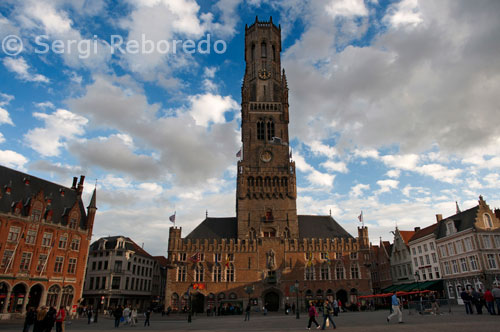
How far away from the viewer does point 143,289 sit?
2606 inches

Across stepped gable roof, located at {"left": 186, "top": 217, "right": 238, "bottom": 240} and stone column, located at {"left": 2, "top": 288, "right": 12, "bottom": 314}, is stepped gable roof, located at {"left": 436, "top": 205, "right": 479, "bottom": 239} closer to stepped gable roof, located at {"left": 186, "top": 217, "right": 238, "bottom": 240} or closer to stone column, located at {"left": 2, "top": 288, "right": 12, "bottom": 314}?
stepped gable roof, located at {"left": 186, "top": 217, "right": 238, "bottom": 240}

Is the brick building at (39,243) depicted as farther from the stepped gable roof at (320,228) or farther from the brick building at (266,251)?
the stepped gable roof at (320,228)

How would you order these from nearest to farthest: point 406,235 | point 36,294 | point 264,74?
point 36,294 → point 406,235 → point 264,74

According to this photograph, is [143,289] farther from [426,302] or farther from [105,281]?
[426,302]

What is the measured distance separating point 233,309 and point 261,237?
11535mm

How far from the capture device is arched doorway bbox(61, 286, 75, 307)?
44500 mm

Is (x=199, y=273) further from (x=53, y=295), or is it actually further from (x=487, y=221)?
(x=487, y=221)

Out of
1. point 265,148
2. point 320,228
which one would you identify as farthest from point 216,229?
point 320,228

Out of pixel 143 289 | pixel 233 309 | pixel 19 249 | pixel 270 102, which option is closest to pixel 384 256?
pixel 233 309

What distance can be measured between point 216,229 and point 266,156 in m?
15.4

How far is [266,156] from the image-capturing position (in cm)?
5906

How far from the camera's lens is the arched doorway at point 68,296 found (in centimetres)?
4450

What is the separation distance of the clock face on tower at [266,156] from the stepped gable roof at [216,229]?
11977mm

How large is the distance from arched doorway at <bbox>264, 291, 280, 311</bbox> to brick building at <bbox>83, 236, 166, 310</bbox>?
21336mm
